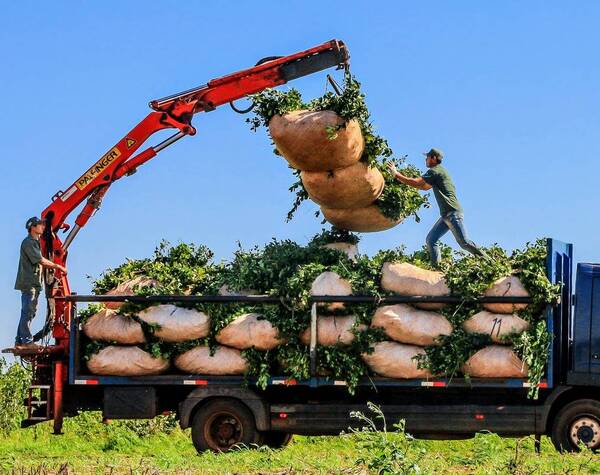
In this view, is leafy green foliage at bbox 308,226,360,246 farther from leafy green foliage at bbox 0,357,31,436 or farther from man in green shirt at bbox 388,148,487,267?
leafy green foliage at bbox 0,357,31,436

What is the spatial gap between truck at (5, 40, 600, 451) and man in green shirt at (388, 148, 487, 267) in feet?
3.74

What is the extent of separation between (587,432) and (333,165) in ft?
14.8

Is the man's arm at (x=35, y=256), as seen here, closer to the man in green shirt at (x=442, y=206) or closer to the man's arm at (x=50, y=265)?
the man's arm at (x=50, y=265)

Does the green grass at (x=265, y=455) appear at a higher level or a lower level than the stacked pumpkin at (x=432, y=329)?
lower

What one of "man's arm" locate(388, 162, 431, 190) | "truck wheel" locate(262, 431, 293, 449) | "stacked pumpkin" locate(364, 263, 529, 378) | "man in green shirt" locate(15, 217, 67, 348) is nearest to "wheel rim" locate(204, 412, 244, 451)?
"truck wheel" locate(262, 431, 293, 449)

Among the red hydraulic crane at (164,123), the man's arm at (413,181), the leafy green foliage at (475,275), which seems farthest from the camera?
the red hydraulic crane at (164,123)

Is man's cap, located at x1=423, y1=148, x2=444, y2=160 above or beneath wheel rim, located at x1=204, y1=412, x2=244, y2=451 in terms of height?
above

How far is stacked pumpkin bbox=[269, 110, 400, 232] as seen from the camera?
1456cm

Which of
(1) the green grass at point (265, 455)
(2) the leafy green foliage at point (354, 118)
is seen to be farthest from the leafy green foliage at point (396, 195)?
(1) the green grass at point (265, 455)

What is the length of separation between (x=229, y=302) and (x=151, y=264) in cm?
158

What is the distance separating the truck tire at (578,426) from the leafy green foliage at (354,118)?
12.1 ft

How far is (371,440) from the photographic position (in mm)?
10219

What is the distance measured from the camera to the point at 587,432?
14.2m

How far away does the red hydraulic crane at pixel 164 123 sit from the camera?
16344 mm
